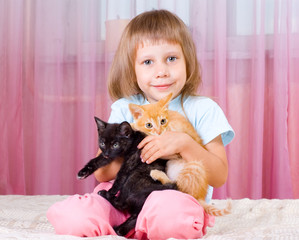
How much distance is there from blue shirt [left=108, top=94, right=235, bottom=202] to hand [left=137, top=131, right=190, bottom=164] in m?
0.13

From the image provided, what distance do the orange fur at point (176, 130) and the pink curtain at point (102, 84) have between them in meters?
1.04

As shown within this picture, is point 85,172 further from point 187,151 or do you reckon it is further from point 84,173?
point 187,151

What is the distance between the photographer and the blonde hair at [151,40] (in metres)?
1.27

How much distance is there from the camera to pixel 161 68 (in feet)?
4.01

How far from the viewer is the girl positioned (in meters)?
1.02

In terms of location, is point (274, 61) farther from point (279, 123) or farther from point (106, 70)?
point (106, 70)

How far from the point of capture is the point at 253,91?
2.20 m

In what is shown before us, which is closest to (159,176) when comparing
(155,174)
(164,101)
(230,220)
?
(155,174)

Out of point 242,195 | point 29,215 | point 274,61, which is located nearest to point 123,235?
point 29,215

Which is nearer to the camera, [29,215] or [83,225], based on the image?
[83,225]

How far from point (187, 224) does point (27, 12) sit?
1761 mm

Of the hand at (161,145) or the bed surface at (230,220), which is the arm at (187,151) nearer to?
the hand at (161,145)

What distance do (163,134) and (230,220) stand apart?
1.53 feet

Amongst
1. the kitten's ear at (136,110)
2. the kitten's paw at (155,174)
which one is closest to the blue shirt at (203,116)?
the kitten's ear at (136,110)
